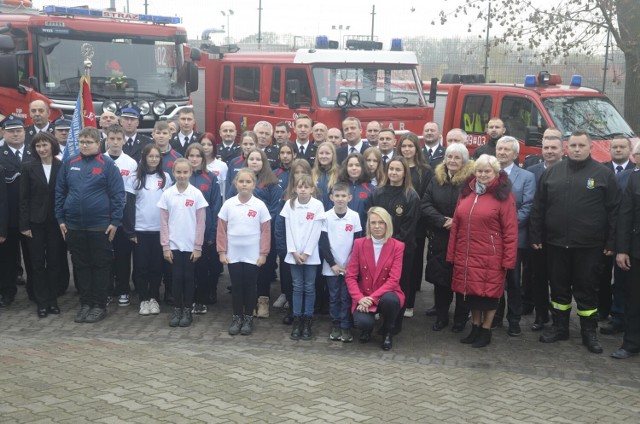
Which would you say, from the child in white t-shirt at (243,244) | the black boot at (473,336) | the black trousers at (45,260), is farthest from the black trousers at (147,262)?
the black boot at (473,336)

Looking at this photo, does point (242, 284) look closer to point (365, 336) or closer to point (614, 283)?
point (365, 336)

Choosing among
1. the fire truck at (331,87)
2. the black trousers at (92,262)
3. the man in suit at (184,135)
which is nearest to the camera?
the black trousers at (92,262)

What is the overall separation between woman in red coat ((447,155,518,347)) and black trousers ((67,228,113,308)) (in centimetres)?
366

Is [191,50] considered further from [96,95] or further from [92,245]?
[92,245]

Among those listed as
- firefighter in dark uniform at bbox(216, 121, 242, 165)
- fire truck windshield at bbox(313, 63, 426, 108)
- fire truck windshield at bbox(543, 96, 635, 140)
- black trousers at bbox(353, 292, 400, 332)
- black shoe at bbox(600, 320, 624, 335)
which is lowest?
black shoe at bbox(600, 320, 624, 335)

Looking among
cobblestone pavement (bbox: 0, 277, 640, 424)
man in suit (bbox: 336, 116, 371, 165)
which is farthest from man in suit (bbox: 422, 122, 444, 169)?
cobblestone pavement (bbox: 0, 277, 640, 424)

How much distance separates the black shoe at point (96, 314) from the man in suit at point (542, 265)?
451 cm

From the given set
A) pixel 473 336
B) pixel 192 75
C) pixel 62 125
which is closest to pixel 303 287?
pixel 473 336

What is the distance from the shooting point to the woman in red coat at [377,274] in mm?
7254

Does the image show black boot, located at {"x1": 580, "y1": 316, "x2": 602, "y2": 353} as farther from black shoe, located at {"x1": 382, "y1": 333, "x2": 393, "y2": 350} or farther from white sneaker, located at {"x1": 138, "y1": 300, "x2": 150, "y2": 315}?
white sneaker, located at {"x1": 138, "y1": 300, "x2": 150, "y2": 315}

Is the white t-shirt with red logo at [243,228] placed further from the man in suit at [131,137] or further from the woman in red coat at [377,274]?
the man in suit at [131,137]

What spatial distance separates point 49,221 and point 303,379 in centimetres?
359

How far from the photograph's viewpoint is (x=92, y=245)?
26.3 feet

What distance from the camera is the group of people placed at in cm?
725
